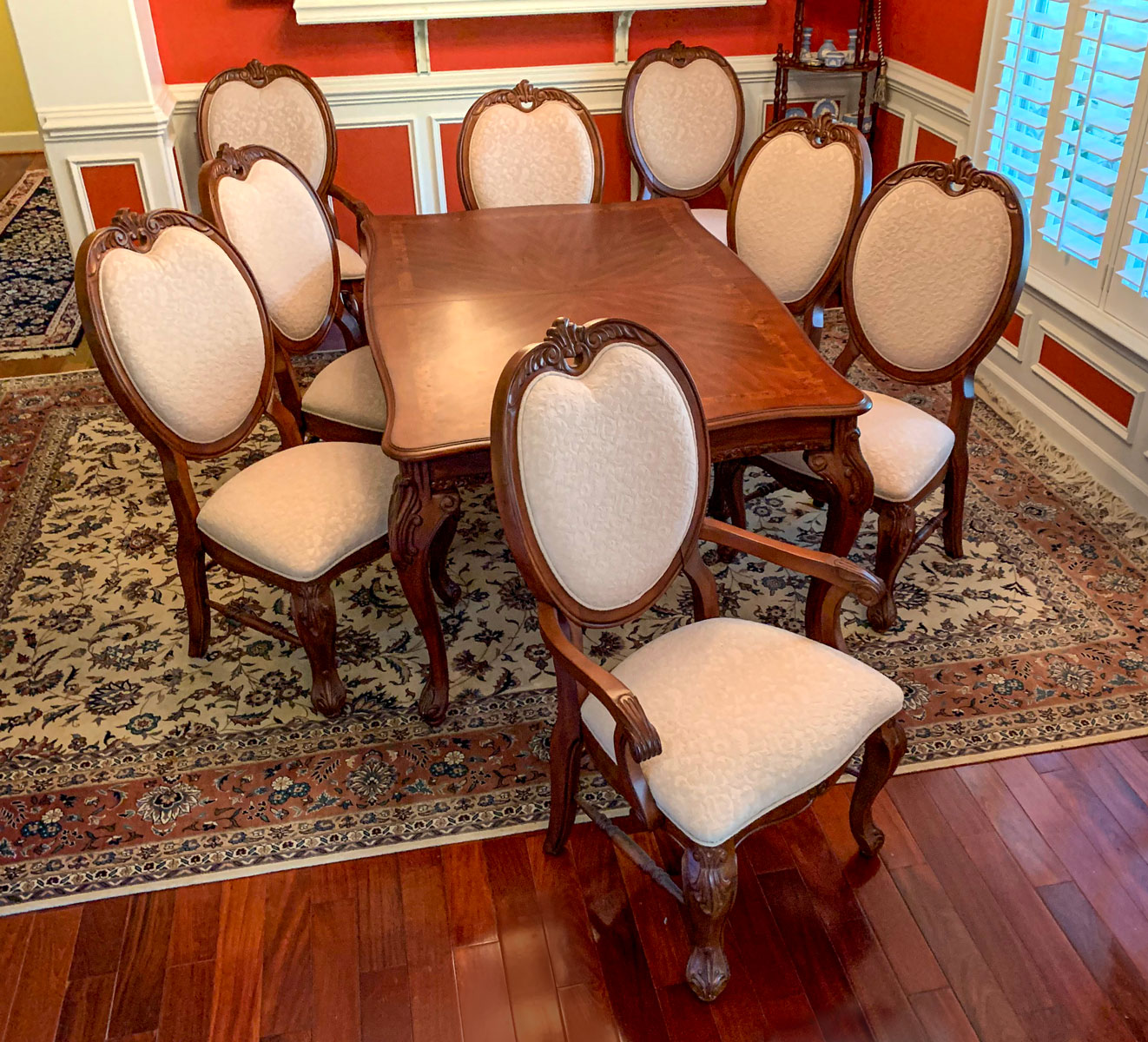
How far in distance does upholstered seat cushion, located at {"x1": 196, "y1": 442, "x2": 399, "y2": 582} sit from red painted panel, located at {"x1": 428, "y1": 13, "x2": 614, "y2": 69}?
228cm

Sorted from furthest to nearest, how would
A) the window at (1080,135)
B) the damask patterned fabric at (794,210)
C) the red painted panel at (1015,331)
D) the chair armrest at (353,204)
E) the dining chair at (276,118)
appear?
1. the dining chair at (276,118)
2. the red painted panel at (1015,331)
3. the chair armrest at (353,204)
4. the damask patterned fabric at (794,210)
5. the window at (1080,135)

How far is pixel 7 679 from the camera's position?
2561mm

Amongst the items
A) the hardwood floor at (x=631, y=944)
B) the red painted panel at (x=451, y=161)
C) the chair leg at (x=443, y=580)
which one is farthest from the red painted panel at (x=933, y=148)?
the hardwood floor at (x=631, y=944)

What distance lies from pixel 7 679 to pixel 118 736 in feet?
1.29

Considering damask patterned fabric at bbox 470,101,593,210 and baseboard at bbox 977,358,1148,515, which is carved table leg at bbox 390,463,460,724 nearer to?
damask patterned fabric at bbox 470,101,593,210

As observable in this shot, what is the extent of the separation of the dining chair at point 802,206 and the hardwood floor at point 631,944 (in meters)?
1.56

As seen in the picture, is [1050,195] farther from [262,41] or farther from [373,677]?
[262,41]

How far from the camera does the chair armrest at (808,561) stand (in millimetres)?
1855

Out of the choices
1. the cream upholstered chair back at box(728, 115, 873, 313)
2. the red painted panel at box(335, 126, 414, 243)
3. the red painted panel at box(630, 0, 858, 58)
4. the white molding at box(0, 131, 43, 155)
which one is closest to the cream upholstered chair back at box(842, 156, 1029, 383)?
the cream upholstered chair back at box(728, 115, 873, 313)

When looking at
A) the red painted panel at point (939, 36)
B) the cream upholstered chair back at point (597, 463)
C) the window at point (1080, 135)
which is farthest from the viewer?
the red painted panel at point (939, 36)

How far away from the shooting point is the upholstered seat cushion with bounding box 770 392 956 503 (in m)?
2.49

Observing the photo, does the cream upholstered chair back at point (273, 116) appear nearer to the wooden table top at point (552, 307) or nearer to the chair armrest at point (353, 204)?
the chair armrest at point (353, 204)

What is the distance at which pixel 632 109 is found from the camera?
13.4ft

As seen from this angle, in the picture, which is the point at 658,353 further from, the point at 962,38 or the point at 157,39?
the point at 157,39
